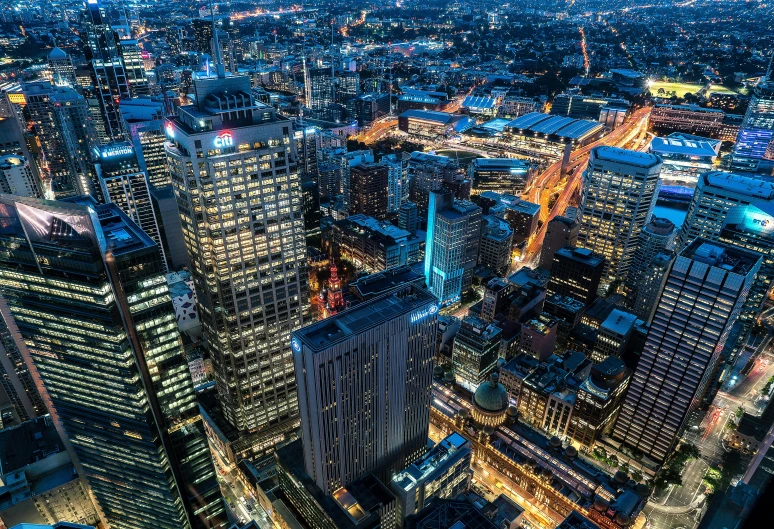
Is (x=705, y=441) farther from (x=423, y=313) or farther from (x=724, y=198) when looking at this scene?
(x=423, y=313)

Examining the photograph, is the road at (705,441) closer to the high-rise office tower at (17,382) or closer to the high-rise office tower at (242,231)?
the high-rise office tower at (242,231)

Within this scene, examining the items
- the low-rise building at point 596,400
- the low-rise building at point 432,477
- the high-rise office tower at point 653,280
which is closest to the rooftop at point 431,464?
the low-rise building at point 432,477

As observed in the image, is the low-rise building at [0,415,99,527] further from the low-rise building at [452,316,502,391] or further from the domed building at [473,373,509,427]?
the low-rise building at [452,316,502,391]

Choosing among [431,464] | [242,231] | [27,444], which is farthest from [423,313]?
[27,444]

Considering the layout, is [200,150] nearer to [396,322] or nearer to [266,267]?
[266,267]

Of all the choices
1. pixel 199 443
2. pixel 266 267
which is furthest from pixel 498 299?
pixel 199 443
